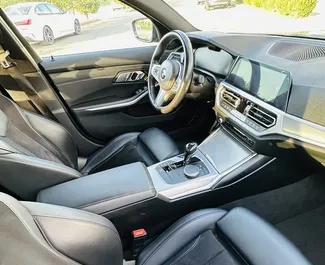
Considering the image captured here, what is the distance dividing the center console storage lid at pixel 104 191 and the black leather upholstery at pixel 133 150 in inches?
18.2

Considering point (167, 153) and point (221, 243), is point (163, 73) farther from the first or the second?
point (221, 243)

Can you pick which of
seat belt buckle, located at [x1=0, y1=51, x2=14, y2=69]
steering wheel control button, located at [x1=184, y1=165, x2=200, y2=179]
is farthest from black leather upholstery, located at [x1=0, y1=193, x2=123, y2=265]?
seat belt buckle, located at [x1=0, y1=51, x2=14, y2=69]

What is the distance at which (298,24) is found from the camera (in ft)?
6.46

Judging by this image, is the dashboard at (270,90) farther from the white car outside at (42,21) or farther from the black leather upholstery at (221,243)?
the white car outside at (42,21)

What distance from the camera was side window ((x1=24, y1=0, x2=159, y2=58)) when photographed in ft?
6.31

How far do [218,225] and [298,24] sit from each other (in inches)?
56.4

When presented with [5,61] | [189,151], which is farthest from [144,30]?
[189,151]

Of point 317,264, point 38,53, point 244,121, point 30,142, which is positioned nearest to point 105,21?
point 38,53

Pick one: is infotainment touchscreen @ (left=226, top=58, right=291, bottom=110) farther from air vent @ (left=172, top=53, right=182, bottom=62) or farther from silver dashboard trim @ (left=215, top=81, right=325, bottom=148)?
air vent @ (left=172, top=53, right=182, bottom=62)

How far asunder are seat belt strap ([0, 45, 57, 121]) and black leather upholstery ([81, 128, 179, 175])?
1.17 feet

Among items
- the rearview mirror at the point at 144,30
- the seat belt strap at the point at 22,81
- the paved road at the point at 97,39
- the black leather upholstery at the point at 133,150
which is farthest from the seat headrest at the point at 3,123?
the rearview mirror at the point at 144,30

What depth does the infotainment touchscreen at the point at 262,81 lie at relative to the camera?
3.84 feet

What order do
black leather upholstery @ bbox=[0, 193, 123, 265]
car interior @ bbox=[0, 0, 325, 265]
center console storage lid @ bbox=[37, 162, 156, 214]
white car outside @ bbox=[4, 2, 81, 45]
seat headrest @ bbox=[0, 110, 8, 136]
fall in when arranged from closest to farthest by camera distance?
black leather upholstery @ bbox=[0, 193, 123, 265] → car interior @ bbox=[0, 0, 325, 265] → center console storage lid @ bbox=[37, 162, 156, 214] → seat headrest @ bbox=[0, 110, 8, 136] → white car outside @ bbox=[4, 2, 81, 45]

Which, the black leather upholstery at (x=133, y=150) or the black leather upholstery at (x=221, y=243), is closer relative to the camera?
the black leather upholstery at (x=221, y=243)
